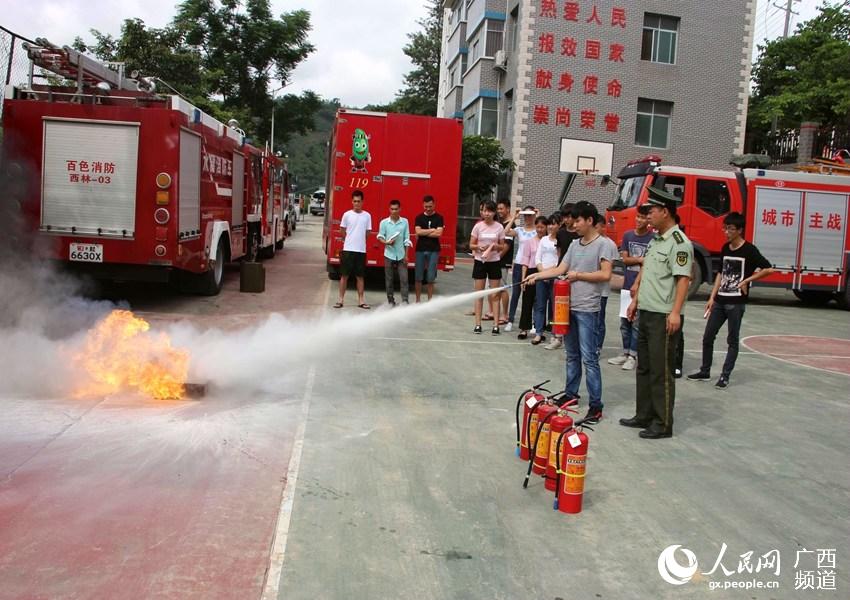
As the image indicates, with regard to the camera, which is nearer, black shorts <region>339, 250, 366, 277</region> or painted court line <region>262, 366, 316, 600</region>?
painted court line <region>262, 366, 316, 600</region>

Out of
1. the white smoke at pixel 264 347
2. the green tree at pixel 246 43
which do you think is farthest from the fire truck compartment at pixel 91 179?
the green tree at pixel 246 43

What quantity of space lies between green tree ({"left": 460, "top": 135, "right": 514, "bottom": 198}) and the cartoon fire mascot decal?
13090mm

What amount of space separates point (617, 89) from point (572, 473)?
2421 cm

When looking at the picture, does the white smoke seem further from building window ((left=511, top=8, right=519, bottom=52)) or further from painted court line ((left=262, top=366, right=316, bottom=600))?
Answer: building window ((left=511, top=8, right=519, bottom=52))

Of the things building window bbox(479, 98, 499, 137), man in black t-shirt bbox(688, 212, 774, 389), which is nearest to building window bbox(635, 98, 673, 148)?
building window bbox(479, 98, 499, 137)

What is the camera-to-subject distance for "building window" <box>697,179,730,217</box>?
1594 cm

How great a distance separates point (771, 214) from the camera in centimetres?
1630

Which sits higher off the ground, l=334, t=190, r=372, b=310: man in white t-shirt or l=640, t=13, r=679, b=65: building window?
l=640, t=13, r=679, b=65: building window

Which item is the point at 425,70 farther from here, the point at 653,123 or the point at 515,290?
the point at 515,290

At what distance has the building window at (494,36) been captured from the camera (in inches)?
1147

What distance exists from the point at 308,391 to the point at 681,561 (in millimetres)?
3882


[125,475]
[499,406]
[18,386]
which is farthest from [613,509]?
[18,386]

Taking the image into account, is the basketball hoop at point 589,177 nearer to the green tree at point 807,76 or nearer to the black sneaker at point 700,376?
the green tree at point 807,76

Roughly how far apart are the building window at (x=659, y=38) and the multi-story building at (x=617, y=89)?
0.04 meters
